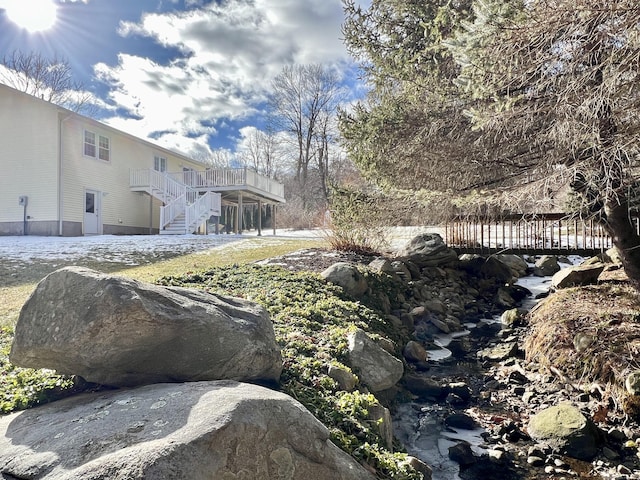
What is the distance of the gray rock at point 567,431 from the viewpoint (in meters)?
3.37

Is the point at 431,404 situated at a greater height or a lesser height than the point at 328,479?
lesser

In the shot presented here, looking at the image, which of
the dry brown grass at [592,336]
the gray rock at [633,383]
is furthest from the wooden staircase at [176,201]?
the gray rock at [633,383]

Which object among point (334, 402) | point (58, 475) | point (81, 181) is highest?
point (81, 181)

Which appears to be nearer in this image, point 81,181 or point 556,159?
point 556,159

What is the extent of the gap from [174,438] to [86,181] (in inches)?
656

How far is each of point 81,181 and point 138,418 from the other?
16.2m

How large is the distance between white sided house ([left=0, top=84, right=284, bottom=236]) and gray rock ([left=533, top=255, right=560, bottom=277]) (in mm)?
12099

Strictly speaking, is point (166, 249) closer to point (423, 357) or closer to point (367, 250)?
point (367, 250)

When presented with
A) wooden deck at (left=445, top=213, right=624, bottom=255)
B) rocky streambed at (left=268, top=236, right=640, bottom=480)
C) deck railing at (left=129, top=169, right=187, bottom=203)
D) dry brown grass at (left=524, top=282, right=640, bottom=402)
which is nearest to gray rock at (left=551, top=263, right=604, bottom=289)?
rocky streambed at (left=268, top=236, right=640, bottom=480)

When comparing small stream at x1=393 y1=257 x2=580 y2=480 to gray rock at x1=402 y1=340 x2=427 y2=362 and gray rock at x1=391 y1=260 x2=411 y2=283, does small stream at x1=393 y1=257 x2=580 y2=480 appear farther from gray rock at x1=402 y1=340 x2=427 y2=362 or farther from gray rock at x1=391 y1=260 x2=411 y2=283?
gray rock at x1=391 y1=260 x2=411 y2=283

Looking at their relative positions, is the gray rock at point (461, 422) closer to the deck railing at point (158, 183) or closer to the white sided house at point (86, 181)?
the white sided house at point (86, 181)

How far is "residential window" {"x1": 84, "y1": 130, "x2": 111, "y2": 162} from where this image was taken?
15603 mm

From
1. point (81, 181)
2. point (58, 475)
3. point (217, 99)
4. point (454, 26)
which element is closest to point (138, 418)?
point (58, 475)

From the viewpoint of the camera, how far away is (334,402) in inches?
115
